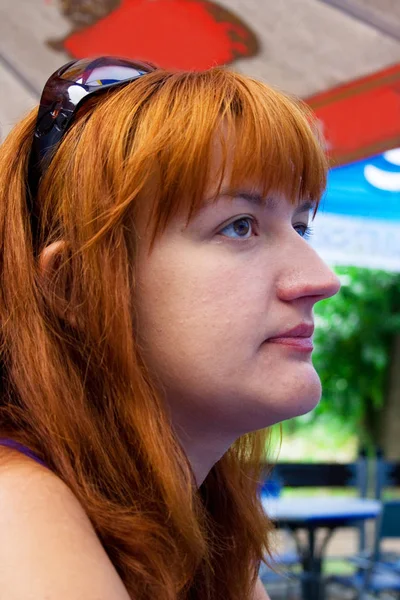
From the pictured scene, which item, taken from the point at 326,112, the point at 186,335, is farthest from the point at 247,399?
the point at 326,112

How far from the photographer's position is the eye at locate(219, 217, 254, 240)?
108 cm

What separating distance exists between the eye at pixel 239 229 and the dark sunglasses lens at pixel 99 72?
29cm

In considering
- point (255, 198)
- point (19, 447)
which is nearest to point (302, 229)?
point (255, 198)

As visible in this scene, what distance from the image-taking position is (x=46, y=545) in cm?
82

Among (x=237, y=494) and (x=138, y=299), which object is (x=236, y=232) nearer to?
(x=138, y=299)

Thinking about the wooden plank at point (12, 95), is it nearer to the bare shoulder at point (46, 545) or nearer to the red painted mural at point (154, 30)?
the red painted mural at point (154, 30)

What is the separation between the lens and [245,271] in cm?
105

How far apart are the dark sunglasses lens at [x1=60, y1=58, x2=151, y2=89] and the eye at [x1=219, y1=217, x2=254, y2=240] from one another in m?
0.29

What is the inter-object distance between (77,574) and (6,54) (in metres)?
2.65

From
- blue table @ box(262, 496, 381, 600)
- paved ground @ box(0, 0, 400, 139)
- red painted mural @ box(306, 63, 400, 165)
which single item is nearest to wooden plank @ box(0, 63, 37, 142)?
paved ground @ box(0, 0, 400, 139)

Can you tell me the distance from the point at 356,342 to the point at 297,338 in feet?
41.9

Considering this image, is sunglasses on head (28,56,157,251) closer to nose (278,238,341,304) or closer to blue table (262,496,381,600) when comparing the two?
nose (278,238,341,304)

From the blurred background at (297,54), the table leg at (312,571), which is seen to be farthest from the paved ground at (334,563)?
the blurred background at (297,54)

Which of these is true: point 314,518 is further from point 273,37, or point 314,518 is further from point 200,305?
point 200,305
